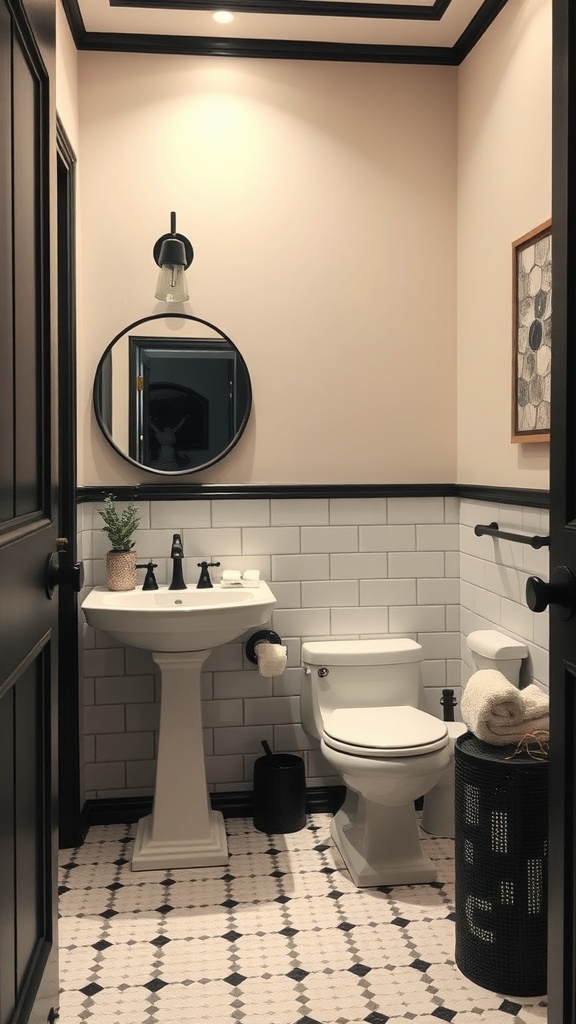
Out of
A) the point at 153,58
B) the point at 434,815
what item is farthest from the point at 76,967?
the point at 153,58

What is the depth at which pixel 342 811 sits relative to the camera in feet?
10.6

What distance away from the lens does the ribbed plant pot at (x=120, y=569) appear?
320 cm

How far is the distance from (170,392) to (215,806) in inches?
60.7

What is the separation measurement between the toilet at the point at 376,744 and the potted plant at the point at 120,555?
2.26ft

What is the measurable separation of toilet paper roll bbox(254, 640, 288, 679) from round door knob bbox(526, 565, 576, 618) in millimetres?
1835

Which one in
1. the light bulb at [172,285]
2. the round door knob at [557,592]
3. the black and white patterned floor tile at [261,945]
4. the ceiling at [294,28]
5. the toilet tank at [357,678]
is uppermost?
the ceiling at [294,28]

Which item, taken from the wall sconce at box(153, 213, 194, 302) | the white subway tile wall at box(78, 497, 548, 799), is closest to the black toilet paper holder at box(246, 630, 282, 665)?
the white subway tile wall at box(78, 497, 548, 799)

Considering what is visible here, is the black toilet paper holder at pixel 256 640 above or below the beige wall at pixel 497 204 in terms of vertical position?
below

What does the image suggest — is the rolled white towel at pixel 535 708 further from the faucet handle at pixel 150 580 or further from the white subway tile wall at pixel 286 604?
the faucet handle at pixel 150 580

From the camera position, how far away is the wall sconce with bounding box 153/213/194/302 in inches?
128

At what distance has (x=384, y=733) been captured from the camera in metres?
2.78

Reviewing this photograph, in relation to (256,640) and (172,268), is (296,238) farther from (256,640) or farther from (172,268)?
(256,640)

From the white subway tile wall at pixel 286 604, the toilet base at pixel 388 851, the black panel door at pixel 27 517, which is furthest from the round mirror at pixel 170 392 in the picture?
the black panel door at pixel 27 517

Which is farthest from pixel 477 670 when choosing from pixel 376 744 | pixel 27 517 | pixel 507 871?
pixel 27 517
